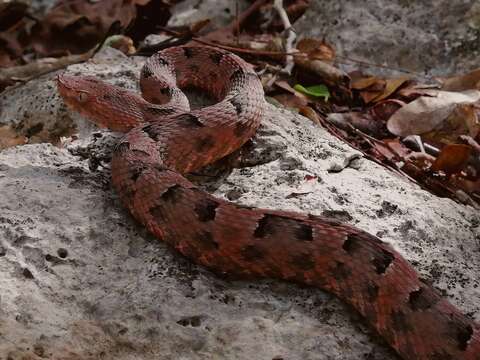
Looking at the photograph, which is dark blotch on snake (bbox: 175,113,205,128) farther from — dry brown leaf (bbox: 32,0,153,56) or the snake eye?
dry brown leaf (bbox: 32,0,153,56)

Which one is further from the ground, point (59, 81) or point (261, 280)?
point (59, 81)

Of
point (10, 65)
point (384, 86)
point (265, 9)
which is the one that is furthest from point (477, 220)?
point (10, 65)

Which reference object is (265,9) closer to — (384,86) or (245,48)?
(245,48)

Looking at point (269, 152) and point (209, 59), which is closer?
point (269, 152)

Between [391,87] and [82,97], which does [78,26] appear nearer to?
[82,97]

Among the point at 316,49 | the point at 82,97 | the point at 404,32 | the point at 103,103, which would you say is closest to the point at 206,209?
the point at 103,103

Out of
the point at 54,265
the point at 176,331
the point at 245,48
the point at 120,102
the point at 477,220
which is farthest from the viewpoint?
the point at 245,48

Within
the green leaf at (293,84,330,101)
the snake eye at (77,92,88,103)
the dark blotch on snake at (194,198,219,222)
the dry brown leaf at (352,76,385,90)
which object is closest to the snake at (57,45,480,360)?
the dark blotch on snake at (194,198,219,222)

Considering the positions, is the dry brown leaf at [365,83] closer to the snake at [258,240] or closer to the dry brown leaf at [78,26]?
the snake at [258,240]
